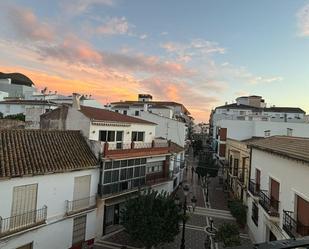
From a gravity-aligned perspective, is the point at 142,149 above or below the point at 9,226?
above

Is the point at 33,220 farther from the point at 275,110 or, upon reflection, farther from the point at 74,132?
the point at 275,110

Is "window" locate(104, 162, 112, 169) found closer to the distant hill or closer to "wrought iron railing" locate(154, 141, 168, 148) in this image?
"wrought iron railing" locate(154, 141, 168, 148)

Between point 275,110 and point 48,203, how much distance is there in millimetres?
75837

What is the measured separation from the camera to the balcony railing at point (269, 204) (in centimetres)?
1529

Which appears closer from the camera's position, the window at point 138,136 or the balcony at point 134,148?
the balcony at point 134,148

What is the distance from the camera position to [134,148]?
25031mm

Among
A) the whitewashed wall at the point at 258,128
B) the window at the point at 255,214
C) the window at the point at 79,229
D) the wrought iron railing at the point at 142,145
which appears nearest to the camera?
the window at the point at 79,229

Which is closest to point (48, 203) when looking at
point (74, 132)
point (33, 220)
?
point (33, 220)

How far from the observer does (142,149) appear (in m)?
25.7

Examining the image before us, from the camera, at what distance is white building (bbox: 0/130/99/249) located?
14953 millimetres

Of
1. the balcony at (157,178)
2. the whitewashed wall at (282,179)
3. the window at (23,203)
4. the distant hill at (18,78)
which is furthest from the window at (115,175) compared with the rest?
the distant hill at (18,78)

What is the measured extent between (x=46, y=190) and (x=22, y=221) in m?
2.04

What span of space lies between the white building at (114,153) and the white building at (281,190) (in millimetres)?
9199

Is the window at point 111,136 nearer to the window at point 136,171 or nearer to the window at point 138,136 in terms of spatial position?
the window at point 138,136
